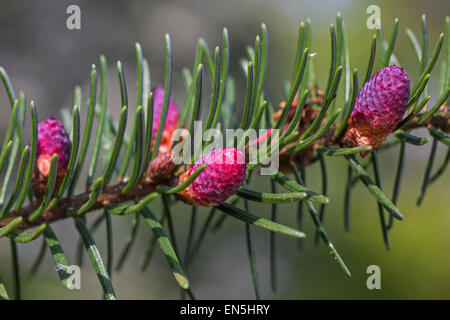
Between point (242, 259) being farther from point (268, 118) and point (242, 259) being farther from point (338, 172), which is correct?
point (268, 118)

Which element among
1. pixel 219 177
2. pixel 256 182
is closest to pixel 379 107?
pixel 219 177

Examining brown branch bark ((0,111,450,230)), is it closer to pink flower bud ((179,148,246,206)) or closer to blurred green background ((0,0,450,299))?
pink flower bud ((179,148,246,206))

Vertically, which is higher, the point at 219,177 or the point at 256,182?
the point at 219,177

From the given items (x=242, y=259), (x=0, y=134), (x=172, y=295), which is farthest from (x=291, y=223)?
(x=0, y=134)

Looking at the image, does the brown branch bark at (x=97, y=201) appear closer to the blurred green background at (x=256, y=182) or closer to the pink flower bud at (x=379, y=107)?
Answer: the pink flower bud at (x=379, y=107)

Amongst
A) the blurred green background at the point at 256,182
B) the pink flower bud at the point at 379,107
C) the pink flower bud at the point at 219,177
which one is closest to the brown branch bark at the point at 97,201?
the pink flower bud at the point at 219,177

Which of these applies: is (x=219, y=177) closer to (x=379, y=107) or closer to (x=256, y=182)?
(x=379, y=107)

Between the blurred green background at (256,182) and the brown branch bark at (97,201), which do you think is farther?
the blurred green background at (256,182)

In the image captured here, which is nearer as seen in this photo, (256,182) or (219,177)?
(219,177)
